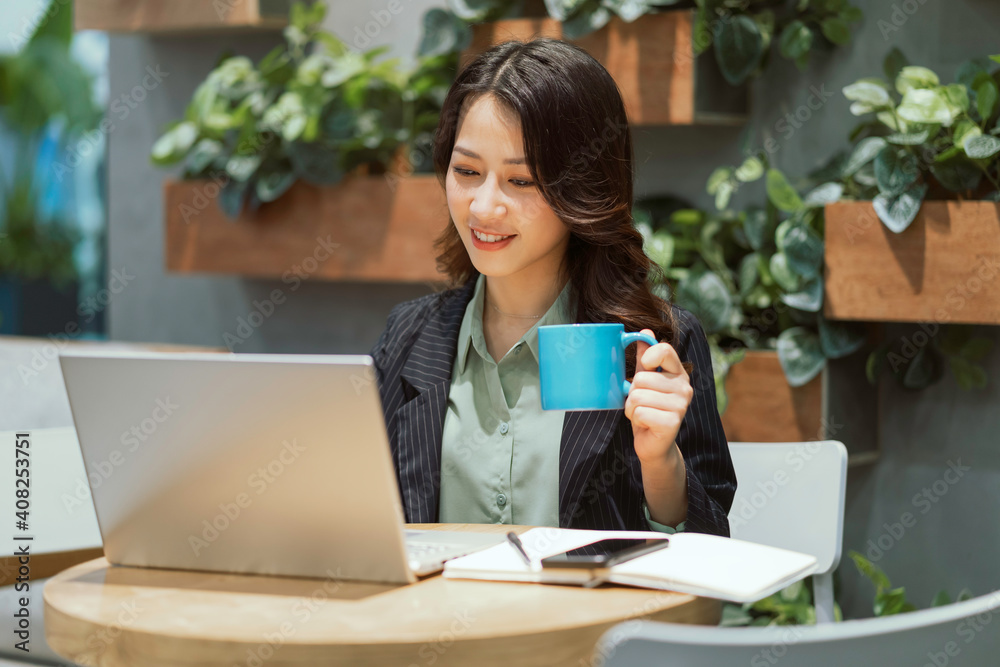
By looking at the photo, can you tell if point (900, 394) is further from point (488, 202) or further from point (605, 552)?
point (605, 552)

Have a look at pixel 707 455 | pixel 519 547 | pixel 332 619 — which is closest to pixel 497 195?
pixel 707 455

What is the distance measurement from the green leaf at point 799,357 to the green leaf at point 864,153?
0.35m

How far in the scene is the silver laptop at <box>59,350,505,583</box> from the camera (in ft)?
3.16

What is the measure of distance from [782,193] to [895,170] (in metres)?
0.25

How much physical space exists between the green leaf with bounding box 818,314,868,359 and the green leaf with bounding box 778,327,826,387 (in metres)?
0.02

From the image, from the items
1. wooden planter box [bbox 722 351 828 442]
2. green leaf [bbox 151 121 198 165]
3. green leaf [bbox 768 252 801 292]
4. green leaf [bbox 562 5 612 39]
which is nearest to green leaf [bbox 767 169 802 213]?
green leaf [bbox 768 252 801 292]

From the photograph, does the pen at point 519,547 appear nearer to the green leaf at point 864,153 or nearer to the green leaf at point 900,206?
the green leaf at point 900,206

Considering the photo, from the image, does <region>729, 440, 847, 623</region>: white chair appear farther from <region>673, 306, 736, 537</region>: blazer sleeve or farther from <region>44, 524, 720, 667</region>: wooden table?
<region>44, 524, 720, 667</region>: wooden table

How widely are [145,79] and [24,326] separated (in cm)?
177

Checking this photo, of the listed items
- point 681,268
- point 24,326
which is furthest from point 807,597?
point 24,326

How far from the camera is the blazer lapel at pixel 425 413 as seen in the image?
1.54 m

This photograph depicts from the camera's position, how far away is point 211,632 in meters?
0.93

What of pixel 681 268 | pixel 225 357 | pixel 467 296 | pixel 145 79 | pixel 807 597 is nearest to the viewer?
pixel 225 357

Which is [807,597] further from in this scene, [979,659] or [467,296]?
[979,659]
